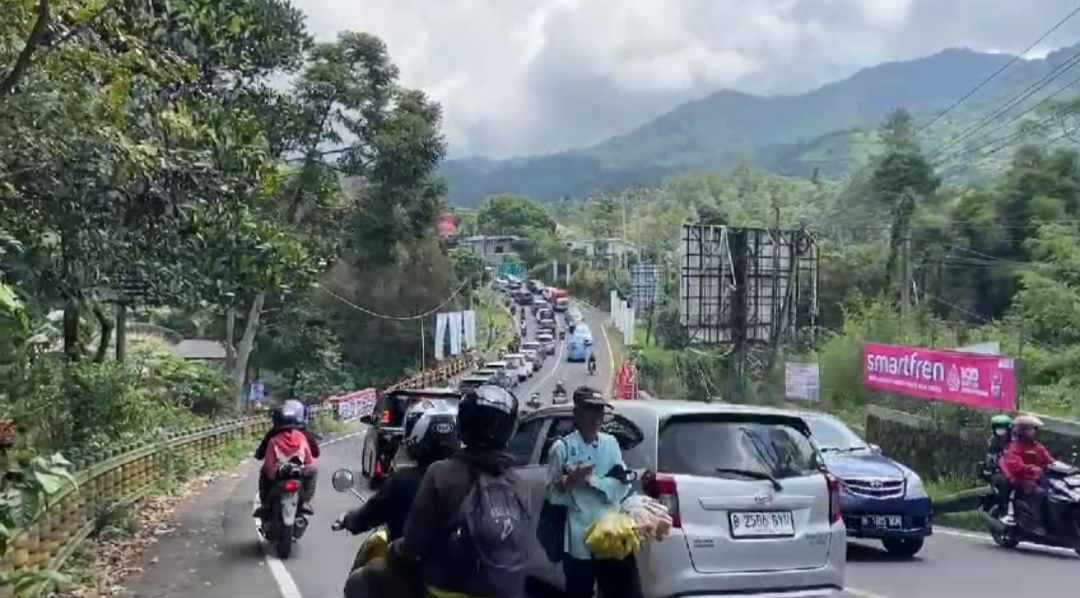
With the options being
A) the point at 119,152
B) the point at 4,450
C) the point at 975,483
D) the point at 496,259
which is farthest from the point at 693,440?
the point at 496,259

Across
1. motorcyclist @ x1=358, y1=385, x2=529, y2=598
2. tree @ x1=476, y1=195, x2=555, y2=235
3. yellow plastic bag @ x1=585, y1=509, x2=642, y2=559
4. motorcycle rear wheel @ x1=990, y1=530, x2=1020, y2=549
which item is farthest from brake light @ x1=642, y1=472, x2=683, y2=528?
tree @ x1=476, y1=195, x2=555, y2=235

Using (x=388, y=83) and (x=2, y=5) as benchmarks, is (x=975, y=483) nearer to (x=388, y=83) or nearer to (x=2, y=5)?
(x=2, y=5)

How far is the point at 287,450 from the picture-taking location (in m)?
13.1

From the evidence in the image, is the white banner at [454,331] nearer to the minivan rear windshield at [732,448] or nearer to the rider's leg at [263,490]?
the rider's leg at [263,490]

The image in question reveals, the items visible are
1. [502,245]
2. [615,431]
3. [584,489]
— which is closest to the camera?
[584,489]

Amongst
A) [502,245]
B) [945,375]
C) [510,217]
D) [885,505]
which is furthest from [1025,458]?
[510,217]

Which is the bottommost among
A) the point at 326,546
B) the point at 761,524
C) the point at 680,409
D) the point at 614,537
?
the point at 326,546

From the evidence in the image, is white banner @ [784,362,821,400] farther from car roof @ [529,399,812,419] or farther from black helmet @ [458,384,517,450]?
black helmet @ [458,384,517,450]

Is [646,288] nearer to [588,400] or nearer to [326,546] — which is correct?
[326,546]

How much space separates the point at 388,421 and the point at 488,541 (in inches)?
656

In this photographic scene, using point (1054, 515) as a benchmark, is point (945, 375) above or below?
above

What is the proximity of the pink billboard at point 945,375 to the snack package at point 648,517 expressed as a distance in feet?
47.7

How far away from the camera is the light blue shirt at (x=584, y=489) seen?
6786mm

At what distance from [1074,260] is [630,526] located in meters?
32.1
